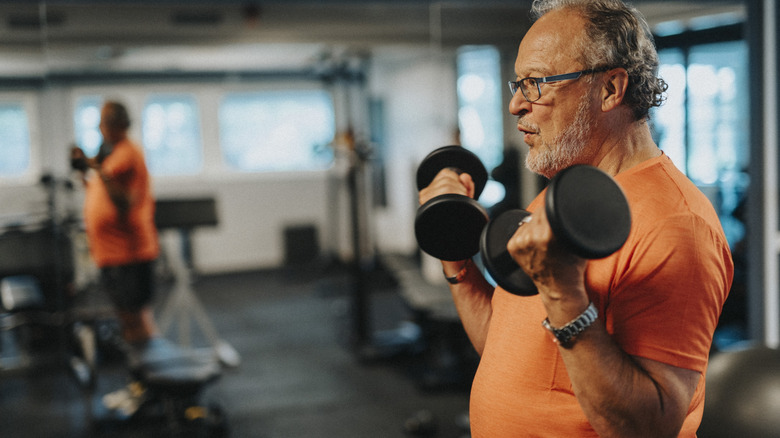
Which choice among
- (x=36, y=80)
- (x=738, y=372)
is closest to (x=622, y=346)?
(x=738, y=372)

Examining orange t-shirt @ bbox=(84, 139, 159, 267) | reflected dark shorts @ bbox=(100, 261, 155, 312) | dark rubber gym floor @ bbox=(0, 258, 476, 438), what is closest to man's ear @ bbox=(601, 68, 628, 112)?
dark rubber gym floor @ bbox=(0, 258, 476, 438)

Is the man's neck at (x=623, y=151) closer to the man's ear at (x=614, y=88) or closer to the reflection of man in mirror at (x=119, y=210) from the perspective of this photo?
the man's ear at (x=614, y=88)

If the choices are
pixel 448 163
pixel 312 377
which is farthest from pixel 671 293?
pixel 312 377

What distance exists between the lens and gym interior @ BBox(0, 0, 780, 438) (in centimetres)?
296

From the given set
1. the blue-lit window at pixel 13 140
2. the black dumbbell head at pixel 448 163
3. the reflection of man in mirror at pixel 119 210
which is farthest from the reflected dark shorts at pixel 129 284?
the black dumbbell head at pixel 448 163

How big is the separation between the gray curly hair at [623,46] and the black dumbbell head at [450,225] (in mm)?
305

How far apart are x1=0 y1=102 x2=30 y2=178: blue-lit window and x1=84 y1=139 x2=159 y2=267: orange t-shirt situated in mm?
331

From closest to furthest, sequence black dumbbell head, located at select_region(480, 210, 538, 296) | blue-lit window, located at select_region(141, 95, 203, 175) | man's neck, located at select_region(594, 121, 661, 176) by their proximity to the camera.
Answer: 1. black dumbbell head, located at select_region(480, 210, 538, 296)
2. man's neck, located at select_region(594, 121, 661, 176)
3. blue-lit window, located at select_region(141, 95, 203, 175)

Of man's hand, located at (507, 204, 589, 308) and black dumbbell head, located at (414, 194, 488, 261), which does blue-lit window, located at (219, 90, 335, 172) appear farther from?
man's hand, located at (507, 204, 589, 308)

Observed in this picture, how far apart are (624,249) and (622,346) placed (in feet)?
0.42

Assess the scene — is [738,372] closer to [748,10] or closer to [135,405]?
[748,10]

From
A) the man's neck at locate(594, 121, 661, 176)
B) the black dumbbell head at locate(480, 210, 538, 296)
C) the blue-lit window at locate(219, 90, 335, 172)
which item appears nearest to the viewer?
the black dumbbell head at locate(480, 210, 538, 296)

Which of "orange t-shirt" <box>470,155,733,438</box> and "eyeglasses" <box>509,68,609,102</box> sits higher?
"eyeglasses" <box>509,68,609,102</box>

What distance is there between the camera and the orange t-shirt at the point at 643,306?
0.77 m
